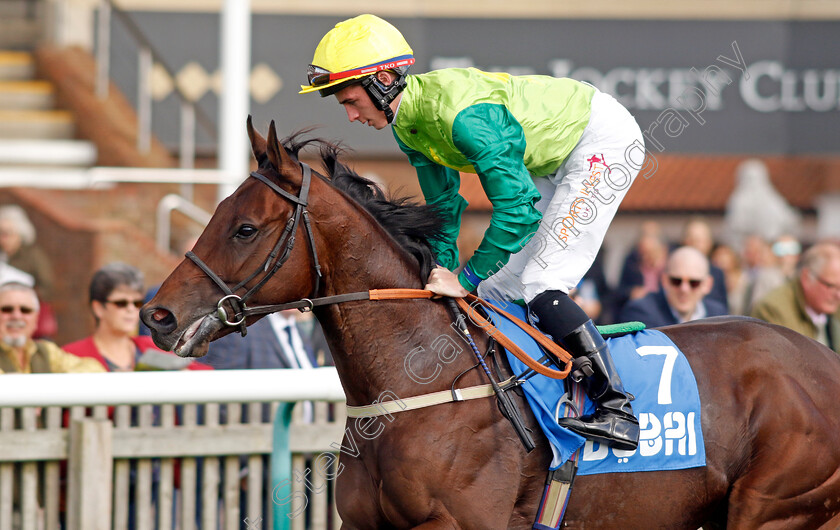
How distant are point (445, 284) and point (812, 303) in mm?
3003

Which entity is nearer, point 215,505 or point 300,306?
point 300,306

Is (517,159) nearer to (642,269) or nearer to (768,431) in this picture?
(768,431)

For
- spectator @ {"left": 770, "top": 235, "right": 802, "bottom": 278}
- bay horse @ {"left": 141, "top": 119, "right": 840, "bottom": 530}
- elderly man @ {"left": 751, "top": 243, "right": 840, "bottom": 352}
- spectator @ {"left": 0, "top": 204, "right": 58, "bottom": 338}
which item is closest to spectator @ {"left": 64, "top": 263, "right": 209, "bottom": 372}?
bay horse @ {"left": 141, "top": 119, "right": 840, "bottom": 530}

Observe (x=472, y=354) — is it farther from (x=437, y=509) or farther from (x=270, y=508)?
(x=270, y=508)

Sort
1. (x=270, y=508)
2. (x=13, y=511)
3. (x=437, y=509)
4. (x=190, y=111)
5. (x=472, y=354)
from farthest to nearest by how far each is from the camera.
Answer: (x=190, y=111) < (x=270, y=508) < (x=13, y=511) < (x=472, y=354) < (x=437, y=509)

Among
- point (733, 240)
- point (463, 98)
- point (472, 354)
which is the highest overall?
point (463, 98)

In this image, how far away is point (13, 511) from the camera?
3818 millimetres

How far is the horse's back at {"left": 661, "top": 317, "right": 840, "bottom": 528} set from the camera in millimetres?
3398

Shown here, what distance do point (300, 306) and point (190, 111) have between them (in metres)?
6.78

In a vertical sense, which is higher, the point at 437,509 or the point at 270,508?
the point at 437,509

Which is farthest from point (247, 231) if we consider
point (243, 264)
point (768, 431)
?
point (768, 431)

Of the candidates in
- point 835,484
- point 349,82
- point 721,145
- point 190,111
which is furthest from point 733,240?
point 349,82

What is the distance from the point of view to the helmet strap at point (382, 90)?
10.3 ft

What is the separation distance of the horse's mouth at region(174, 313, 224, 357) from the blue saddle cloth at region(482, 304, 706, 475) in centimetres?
92
